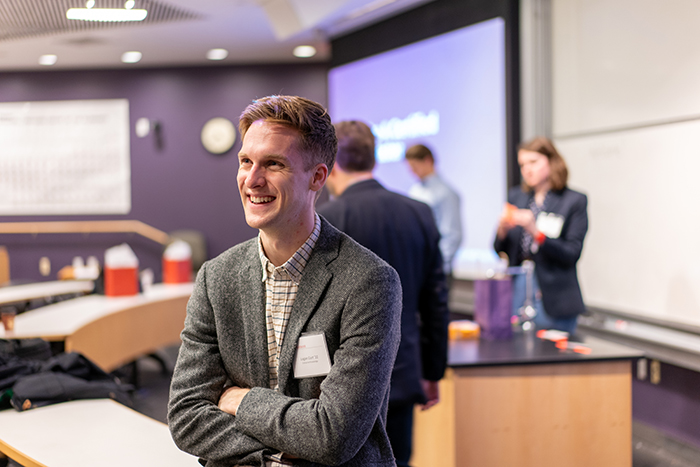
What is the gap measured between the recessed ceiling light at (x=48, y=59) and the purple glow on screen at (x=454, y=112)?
3.54 m

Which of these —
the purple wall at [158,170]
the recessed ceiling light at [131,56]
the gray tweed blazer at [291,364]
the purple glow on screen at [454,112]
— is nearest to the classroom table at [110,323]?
the gray tweed blazer at [291,364]

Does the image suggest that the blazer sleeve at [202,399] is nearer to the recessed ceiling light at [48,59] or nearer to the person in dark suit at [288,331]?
the person in dark suit at [288,331]

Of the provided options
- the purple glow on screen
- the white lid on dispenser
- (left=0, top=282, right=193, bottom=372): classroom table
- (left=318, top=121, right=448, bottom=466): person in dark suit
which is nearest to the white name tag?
(left=318, top=121, right=448, bottom=466): person in dark suit

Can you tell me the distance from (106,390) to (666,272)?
8.90 ft

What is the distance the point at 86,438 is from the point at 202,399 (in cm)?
63

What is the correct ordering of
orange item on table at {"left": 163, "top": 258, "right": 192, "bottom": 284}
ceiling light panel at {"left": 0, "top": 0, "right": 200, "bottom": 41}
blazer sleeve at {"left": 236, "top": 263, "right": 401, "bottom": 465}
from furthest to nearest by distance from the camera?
orange item on table at {"left": 163, "top": 258, "right": 192, "bottom": 284}, ceiling light panel at {"left": 0, "top": 0, "right": 200, "bottom": 41}, blazer sleeve at {"left": 236, "top": 263, "right": 401, "bottom": 465}

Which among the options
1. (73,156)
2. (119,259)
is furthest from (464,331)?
(73,156)

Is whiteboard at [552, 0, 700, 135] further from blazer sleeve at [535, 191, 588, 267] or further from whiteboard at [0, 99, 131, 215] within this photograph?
whiteboard at [0, 99, 131, 215]

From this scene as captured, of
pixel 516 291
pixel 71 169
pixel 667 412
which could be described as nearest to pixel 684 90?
pixel 516 291

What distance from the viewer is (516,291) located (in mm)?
2939

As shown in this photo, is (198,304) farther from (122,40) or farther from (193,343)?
(122,40)

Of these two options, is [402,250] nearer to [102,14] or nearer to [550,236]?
[102,14]

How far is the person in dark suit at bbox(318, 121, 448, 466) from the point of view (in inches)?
72.9

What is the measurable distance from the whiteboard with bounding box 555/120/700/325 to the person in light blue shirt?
0.76 m
